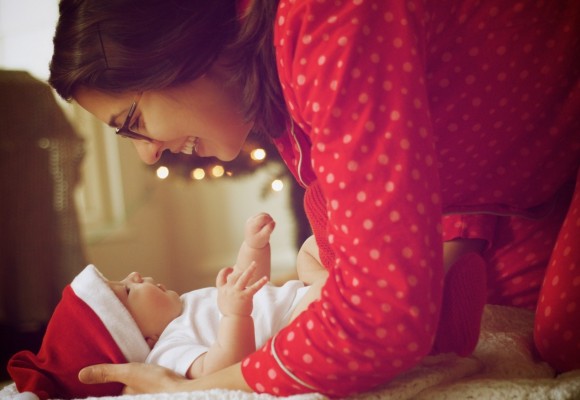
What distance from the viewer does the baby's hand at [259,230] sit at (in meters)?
0.90

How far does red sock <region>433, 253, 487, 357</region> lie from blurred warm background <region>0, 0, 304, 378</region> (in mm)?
358

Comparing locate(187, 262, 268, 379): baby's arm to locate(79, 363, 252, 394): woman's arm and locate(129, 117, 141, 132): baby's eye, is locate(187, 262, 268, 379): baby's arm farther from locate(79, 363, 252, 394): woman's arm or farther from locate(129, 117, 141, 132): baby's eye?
locate(129, 117, 141, 132): baby's eye

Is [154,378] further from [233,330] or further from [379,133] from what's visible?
[379,133]

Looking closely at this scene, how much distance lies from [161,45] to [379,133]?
0.97 feet

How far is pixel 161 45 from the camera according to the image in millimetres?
638

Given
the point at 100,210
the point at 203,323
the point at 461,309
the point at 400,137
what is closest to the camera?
the point at 400,137

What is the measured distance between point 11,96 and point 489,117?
0.75 meters

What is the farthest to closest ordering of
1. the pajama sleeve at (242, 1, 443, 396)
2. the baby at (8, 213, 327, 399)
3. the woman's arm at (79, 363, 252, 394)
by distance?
the baby at (8, 213, 327, 399) < the woman's arm at (79, 363, 252, 394) < the pajama sleeve at (242, 1, 443, 396)

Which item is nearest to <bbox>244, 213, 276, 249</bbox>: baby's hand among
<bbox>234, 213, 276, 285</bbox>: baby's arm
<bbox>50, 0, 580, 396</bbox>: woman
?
<bbox>234, 213, 276, 285</bbox>: baby's arm

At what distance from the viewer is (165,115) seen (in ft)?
2.38

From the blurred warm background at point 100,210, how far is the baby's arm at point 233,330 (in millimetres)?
219

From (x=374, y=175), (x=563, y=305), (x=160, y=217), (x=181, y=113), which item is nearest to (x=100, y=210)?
(x=160, y=217)

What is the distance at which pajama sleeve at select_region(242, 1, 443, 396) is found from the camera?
50cm

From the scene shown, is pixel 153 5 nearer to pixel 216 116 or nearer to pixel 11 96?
pixel 216 116
